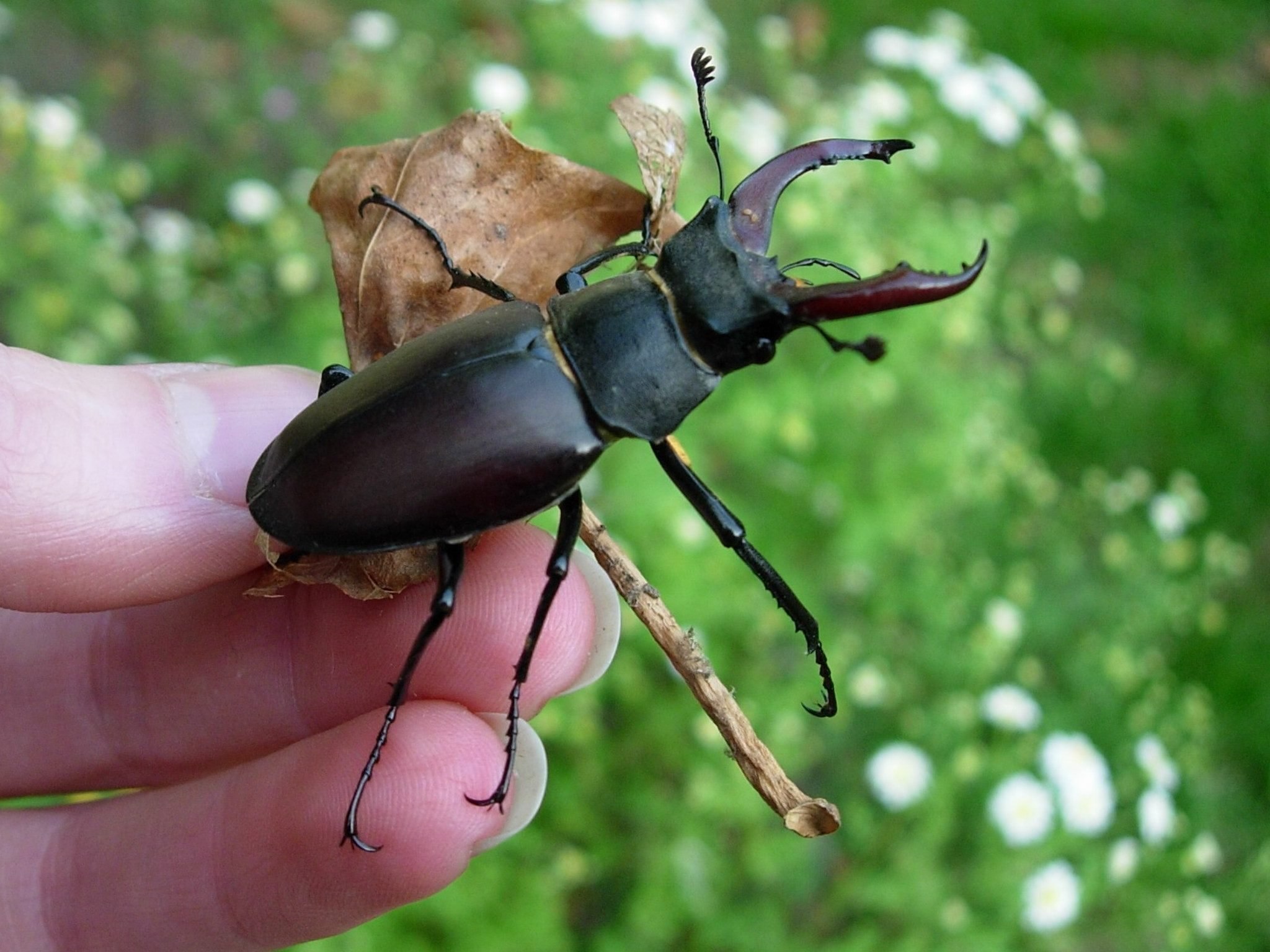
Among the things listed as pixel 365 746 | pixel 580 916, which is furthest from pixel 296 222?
pixel 580 916

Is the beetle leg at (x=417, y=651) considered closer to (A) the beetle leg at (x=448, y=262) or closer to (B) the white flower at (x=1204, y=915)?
Result: (A) the beetle leg at (x=448, y=262)

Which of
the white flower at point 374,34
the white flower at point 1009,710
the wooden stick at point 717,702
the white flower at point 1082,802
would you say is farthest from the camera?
the white flower at point 374,34

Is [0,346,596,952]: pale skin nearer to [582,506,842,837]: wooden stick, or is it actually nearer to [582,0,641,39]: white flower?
[582,506,842,837]: wooden stick

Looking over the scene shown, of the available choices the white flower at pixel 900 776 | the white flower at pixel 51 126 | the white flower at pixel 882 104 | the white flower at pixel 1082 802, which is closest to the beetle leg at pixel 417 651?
the white flower at pixel 900 776

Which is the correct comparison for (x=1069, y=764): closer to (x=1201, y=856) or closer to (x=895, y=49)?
(x=1201, y=856)

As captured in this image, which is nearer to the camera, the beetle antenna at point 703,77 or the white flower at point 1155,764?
the beetle antenna at point 703,77

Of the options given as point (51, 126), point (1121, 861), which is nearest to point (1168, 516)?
point (1121, 861)

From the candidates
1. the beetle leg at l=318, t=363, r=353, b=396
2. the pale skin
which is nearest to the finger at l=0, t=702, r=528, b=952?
the pale skin
